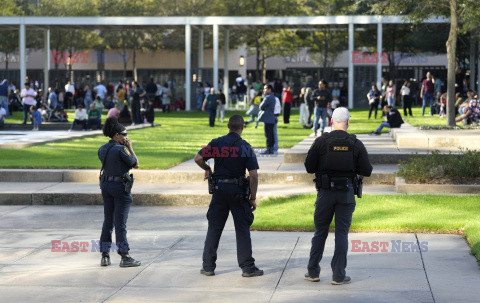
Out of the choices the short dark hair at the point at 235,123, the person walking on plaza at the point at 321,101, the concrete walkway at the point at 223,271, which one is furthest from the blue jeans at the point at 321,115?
the short dark hair at the point at 235,123

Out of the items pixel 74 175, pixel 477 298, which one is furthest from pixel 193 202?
pixel 477 298

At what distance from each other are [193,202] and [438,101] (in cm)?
2433

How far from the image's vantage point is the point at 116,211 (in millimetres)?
8758

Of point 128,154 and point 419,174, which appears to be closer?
point 128,154

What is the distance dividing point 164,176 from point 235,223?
7883 millimetres

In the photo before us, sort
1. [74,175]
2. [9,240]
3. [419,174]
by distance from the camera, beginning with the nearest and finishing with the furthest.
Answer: [9,240] → [419,174] → [74,175]

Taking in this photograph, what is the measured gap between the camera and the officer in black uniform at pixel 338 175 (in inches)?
306

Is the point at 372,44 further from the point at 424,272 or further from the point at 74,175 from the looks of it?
the point at 424,272

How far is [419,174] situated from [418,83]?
124 ft

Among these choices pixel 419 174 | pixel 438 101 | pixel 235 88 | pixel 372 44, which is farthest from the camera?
pixel 372 44

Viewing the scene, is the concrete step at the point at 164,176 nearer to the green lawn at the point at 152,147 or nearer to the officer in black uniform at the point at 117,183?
the green lawn at the point at 152,147

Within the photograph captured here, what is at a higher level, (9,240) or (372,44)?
(372,44)

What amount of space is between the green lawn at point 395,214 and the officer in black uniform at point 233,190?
9.66 feet

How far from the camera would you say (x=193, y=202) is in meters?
14.1
